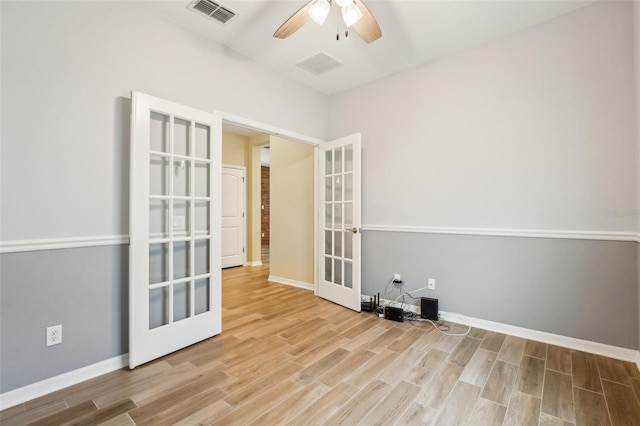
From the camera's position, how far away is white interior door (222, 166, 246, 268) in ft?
19.0

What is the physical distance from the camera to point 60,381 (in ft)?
6.11

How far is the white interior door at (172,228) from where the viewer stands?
83.0 inches

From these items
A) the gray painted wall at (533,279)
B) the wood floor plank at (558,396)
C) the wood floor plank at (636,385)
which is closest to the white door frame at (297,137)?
the gray painted wall at (533,279)

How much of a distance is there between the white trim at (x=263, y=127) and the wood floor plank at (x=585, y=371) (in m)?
3.34

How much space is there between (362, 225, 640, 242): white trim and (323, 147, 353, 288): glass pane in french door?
505 mm

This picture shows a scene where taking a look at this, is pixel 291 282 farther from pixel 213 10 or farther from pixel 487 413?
pixel 213 10

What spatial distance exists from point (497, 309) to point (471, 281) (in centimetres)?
32

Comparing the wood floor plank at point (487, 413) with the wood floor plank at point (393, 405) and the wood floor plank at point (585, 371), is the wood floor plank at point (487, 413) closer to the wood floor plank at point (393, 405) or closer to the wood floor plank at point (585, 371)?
the wood floor plank at point (393, 405)

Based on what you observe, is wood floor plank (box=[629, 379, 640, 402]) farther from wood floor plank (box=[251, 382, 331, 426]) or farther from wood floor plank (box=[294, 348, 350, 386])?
wood floor plank (box=[251, 382, 331, 426])

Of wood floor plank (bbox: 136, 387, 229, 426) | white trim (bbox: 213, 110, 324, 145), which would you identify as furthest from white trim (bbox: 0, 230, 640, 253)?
white trim (bbox: 213, 110, 324, 145)

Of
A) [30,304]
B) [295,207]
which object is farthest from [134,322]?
[295,207]

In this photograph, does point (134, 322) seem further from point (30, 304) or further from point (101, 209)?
point (101, 209)

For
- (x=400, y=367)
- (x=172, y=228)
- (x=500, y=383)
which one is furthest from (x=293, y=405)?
(x=172, y=228)

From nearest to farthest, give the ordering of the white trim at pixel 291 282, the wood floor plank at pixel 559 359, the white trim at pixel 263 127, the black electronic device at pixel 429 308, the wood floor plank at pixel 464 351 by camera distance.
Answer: the wood floor plank at pixel 559 359
the wood floor plank at pixel 464 351
the white trim at pixel 263 127
the black electronic device at pixel 429 308
the white trim at pixel 291 282
